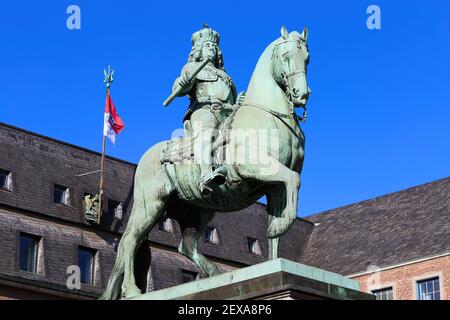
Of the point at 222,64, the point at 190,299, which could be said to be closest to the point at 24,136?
the point at 222,64

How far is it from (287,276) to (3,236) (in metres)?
28.9

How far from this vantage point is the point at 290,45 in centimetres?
1408

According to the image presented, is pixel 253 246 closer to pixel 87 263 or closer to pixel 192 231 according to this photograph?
pixel 87 263

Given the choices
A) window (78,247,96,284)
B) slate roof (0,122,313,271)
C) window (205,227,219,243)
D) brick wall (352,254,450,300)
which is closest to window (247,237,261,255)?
slate roof (0,122,313,271)

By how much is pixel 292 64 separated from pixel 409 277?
3736 centimetres

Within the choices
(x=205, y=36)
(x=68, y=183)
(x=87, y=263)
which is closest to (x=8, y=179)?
(x=68, y=183)

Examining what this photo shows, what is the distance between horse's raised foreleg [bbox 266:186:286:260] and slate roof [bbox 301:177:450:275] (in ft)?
119

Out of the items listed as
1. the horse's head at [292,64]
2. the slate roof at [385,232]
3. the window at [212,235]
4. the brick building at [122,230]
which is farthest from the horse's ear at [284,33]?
the slate roof at [385,232]

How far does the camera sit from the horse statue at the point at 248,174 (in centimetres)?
1359

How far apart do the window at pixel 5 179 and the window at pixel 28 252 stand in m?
2.05

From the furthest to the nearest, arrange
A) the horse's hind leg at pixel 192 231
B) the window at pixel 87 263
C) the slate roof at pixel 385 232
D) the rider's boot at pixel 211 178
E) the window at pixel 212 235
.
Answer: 1. the slate roof at pixel 385 232
2. the window at pixel 212 235
3. the window at pixel 87 263
4. the horse's hind leg at pixel 192 231
5. the rider's boot at pixel 211 178

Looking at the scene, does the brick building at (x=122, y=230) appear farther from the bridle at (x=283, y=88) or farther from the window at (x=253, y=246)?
the bridle at (x=283, y=88)

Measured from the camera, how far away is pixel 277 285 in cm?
1230
